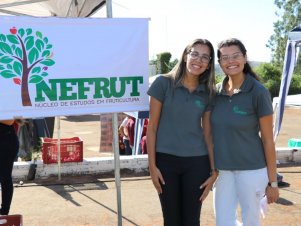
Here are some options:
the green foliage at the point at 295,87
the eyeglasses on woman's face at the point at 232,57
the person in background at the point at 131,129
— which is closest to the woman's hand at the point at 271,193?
the eyeglasses on woman's face at the point at 232,57

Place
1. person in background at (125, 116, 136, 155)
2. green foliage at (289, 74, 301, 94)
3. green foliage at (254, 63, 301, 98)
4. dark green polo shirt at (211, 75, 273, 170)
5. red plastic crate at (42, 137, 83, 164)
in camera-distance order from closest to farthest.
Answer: dark green polo shirt at (211, 75, 273, 170) → red plastic crate at (42, 137, 83, 164) → person in background at (125, 116, 136, 155) → green foliage at (254, 63, 301, 98) → green foliage at (289, 74, 301, 94)

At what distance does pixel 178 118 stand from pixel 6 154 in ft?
7.35

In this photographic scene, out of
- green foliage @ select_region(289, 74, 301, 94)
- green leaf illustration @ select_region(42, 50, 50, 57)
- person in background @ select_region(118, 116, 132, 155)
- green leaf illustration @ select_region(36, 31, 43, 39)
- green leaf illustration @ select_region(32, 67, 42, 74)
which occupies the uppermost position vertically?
green leaf illustration @ select_region(36, 31, 43, 39)

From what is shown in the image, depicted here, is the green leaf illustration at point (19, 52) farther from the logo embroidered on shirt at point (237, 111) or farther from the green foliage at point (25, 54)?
the logo embroidered on shirt at point (237, 111)

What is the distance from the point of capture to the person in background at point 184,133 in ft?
9.56

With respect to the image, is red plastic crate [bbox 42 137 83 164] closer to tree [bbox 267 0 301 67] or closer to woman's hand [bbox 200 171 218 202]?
woman's hand [bbox 200 171 218 202]

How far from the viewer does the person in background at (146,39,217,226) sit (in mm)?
2914

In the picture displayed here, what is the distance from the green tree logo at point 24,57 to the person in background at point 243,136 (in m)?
1.41

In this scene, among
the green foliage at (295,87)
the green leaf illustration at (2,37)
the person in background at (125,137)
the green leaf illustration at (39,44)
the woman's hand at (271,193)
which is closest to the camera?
the woman's hand at (271,193)

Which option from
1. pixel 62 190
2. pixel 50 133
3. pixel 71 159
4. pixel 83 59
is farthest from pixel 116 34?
pixel 50 133

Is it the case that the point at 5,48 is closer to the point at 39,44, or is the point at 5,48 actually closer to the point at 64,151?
the point at 39,44

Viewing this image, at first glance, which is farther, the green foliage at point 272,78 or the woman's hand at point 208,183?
the green foliage at point 272,78

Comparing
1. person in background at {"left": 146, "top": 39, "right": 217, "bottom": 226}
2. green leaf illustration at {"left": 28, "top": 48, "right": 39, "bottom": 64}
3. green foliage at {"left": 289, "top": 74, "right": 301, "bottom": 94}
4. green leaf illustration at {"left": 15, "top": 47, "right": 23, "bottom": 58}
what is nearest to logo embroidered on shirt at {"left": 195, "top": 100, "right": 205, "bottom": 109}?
person in background at {"left": 146, "top": 39, "right": 217, "bottom": 226}

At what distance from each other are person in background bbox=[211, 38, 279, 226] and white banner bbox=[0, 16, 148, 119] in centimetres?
87
